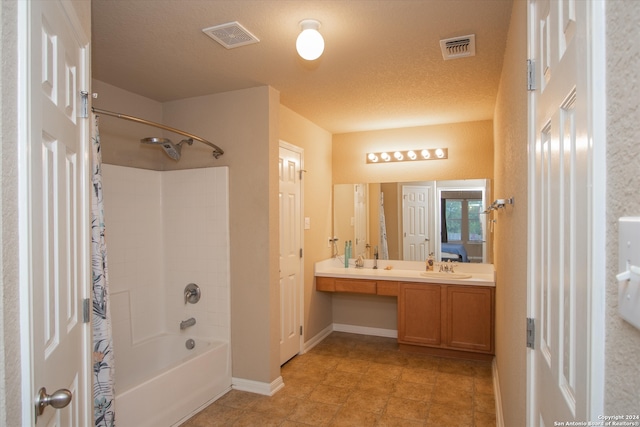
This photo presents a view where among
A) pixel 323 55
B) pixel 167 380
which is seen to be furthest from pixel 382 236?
pixel 167 380

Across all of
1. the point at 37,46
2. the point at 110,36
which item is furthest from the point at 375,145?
the point at 37,46

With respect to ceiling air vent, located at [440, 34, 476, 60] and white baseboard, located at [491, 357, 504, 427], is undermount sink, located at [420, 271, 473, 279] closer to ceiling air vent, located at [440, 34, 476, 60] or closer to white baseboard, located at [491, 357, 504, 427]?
white baseboard, located at [491, 357, 504, 427]

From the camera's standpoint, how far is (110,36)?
2186 mm

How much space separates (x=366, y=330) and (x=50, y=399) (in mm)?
3957

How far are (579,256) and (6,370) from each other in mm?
1191

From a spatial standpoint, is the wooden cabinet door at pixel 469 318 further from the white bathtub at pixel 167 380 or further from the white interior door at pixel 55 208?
the white interior door at pixel 55 208

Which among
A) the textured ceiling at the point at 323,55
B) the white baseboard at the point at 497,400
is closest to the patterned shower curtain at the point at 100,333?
the textured ceiling at the point at 323,55

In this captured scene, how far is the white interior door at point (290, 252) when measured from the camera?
3590 millimetres

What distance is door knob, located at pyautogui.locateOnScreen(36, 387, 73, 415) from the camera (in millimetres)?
922

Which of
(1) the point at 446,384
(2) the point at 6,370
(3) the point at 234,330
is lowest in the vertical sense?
(1) the point at 446,384

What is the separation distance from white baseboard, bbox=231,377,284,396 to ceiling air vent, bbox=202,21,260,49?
2558 millimetres

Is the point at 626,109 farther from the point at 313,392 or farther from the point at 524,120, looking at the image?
the point at 313,392

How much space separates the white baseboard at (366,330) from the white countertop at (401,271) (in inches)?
29.1

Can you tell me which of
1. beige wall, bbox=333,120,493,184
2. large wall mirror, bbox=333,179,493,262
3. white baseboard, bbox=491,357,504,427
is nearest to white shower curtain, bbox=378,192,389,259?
large wall mirror, bbox=333,179,493,262
